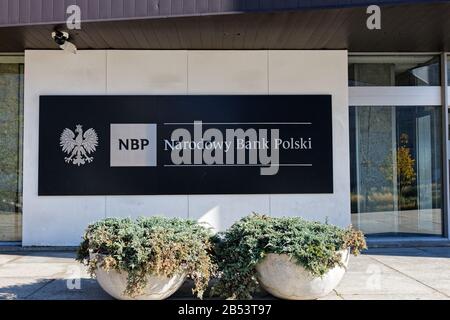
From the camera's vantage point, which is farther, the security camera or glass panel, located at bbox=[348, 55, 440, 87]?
glass panel, located at bbox=[348, 55, 440, 87]

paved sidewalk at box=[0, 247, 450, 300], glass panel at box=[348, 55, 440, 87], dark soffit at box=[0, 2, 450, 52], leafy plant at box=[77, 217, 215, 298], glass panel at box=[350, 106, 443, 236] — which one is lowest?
paved sidewalk at box=[0, 247, 450, 300]

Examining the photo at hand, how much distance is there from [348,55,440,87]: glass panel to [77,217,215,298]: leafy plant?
5.81 m

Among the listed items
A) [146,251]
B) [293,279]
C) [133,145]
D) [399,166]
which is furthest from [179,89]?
[293,279]

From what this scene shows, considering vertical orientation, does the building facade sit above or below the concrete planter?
above

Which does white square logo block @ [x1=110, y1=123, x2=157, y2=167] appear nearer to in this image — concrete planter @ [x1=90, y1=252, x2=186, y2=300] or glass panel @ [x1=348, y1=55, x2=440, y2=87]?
concrete planter @ [x1=90, y1=252, x2=186, y2=300]

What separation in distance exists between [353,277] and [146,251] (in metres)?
3.29

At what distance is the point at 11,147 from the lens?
394 inches

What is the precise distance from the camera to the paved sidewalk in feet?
20.5

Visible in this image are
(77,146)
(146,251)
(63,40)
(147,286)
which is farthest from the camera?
(77,146)

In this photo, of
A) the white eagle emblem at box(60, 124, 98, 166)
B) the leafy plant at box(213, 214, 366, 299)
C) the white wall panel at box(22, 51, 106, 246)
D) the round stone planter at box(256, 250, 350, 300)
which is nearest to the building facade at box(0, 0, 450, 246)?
the white wall panel at box(22, 51, 106, 246)

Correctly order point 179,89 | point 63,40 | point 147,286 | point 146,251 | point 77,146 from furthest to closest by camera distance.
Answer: point 179,89 → point 77,146 → point 63,40 → point 147,286 → point 146,251

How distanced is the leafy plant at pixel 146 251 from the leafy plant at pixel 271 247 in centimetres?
23

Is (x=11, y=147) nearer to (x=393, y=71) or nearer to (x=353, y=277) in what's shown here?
(x=353, y=277)
